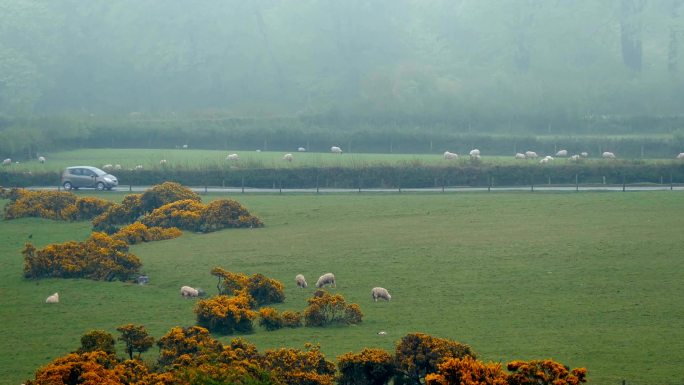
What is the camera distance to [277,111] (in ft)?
406

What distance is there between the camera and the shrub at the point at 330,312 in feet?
115

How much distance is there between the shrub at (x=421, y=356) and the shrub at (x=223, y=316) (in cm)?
934

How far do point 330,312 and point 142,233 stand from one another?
21.9 metres

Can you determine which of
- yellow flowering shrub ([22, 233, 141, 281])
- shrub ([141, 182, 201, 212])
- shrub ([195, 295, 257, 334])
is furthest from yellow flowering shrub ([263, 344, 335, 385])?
shrub ([141, 182, 201, 212])

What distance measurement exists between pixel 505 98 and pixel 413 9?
1534 inches

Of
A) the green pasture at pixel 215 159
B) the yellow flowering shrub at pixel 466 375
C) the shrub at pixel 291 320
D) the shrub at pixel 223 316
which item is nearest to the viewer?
the yellow flowering shrub at pixel 466 375

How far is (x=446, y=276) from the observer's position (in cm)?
4281

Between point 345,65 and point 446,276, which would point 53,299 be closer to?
point 446,276

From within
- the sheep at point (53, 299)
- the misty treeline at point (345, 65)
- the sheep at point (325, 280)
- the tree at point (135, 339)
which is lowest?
the sheep at point (53, 299)

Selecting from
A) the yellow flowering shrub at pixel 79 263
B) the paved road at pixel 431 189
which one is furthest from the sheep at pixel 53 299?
the paved road at pixel 431 189

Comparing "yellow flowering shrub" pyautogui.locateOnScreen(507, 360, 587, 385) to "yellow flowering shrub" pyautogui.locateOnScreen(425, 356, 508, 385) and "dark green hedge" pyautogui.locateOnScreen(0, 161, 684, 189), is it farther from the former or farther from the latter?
"dark green hedge" pyautogui.locateOnScreen(0, 161, 684, 189)

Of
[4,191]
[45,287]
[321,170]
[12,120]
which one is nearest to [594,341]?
[45,287]

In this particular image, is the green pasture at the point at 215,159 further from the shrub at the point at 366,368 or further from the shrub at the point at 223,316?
the shrub at the point at 366,368

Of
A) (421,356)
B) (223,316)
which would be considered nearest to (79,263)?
(223,316)
